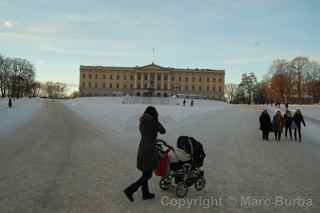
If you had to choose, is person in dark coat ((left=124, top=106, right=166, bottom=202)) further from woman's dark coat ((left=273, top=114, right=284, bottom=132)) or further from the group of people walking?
woman's dark coat ((left=273, top=114, right=284, bottom=132))

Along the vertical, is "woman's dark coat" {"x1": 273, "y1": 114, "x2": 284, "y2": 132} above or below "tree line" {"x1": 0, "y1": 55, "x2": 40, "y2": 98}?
below

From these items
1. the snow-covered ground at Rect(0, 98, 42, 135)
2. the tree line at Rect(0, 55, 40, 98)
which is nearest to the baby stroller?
the snow-covered ground at Rect(0, 98, 42, 135)

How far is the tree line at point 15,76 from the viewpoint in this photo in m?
70.8

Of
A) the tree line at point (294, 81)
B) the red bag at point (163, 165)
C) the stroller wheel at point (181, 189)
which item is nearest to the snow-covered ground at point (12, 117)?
the red bag at point (163, 165)

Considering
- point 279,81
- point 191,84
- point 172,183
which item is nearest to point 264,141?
point 172,183

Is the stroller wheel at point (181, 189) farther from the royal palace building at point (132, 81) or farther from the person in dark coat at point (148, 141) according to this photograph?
the royal palace building at point (132, 81)

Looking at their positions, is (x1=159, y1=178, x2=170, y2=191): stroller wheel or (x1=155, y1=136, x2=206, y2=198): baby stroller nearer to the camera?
(x1=155, y1=136, x2=206, y2=198): baby stroller

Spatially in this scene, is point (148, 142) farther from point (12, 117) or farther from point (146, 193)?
point (12, 117)

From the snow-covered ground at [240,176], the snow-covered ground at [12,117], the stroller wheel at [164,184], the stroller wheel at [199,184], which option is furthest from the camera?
the snow-covered ground at [12,117]

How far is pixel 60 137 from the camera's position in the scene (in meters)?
13.9

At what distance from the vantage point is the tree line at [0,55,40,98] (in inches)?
2785

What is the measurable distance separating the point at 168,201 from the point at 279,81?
76.4 m

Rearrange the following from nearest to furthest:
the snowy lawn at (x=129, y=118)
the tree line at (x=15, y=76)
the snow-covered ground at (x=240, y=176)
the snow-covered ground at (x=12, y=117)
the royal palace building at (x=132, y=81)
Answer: the snow-covered ground at (x=240, y=176) → the snowy lawn at (x=129, y=118) → the snow-covered ground at (x=12, y=117) → the tree line at (x=15, y=76) → the royal palace building at (x=132, y=81)

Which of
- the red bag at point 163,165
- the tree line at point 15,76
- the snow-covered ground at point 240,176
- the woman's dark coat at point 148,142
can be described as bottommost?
the snow-covered ground at point 240,176
